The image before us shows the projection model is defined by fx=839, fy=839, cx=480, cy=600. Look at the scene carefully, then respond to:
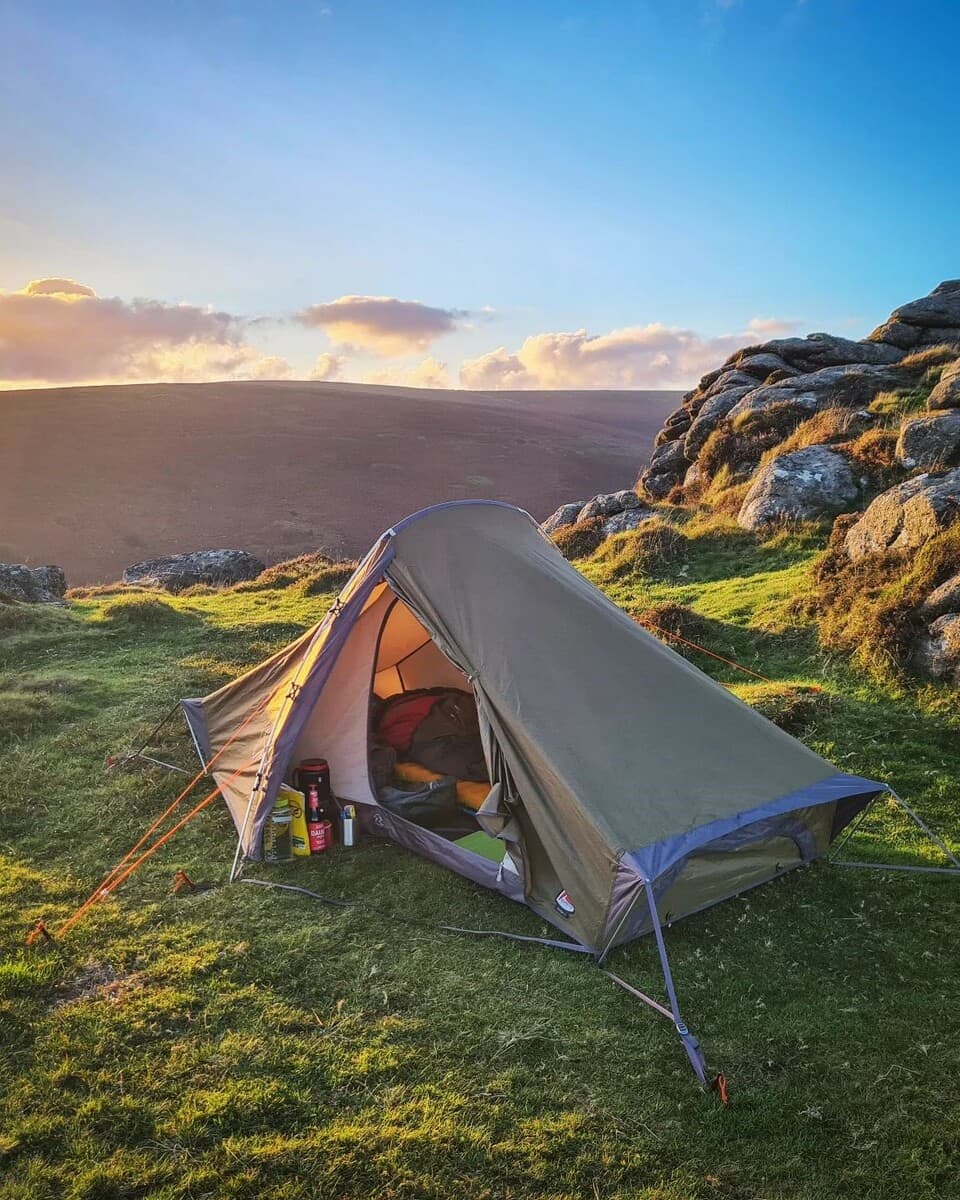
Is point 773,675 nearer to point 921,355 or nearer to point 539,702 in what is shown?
point 539,702

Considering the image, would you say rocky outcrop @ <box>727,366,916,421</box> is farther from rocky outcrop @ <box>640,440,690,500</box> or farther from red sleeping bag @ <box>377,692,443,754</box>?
red sleeping bag @ <box>377,692,443,754</box>

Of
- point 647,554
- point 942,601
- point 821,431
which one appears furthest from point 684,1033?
point 821,431

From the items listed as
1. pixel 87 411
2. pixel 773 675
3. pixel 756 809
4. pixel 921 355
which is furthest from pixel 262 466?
pixel 756 809

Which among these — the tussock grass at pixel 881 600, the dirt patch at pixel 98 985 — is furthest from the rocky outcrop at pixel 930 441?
the dirt patch at pixel 98 985

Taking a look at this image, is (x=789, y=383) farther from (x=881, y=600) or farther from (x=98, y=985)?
(x=98, y=985)

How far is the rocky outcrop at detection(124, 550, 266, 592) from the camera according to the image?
23767mm

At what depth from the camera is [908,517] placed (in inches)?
430

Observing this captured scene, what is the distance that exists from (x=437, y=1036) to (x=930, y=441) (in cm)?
1316

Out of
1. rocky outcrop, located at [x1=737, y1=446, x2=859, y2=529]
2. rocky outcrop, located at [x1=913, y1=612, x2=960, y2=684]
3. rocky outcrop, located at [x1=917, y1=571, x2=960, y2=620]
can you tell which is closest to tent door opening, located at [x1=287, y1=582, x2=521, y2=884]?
rocky outcrop, located at [x1=913, y1=612, x2=960, y2=684]

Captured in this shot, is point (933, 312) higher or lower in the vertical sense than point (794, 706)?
higher

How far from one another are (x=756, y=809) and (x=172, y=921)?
4.05m

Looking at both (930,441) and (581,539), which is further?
(581,539)

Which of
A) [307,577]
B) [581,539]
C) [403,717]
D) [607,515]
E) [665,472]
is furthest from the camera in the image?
[665,472]

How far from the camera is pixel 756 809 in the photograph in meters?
5.76
